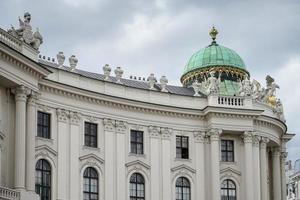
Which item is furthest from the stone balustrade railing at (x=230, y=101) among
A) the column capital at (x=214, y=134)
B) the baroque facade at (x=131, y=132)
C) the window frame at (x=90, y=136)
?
the window frame at (x=90, y=136)

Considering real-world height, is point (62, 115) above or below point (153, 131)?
below

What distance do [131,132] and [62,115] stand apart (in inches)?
246

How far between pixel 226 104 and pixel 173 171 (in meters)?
6.87

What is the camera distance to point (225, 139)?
60781mm

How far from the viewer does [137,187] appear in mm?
56188

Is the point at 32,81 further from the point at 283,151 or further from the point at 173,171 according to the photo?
the point at 283,151

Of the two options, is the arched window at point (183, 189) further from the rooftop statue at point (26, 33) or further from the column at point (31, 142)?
the rooftop statue at point (26, 33)

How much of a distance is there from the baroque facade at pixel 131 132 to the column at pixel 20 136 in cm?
6

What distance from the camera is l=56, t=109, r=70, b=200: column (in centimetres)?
5144

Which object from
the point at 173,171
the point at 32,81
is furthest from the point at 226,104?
the point at 32,81

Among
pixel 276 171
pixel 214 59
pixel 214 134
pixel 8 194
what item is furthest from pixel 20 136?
pixel 276 171

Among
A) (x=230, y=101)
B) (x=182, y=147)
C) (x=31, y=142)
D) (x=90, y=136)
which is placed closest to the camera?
(x=31, y=142)

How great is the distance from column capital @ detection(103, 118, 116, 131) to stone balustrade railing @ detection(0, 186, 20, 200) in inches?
446

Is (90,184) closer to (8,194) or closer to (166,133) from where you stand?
(166,133)
